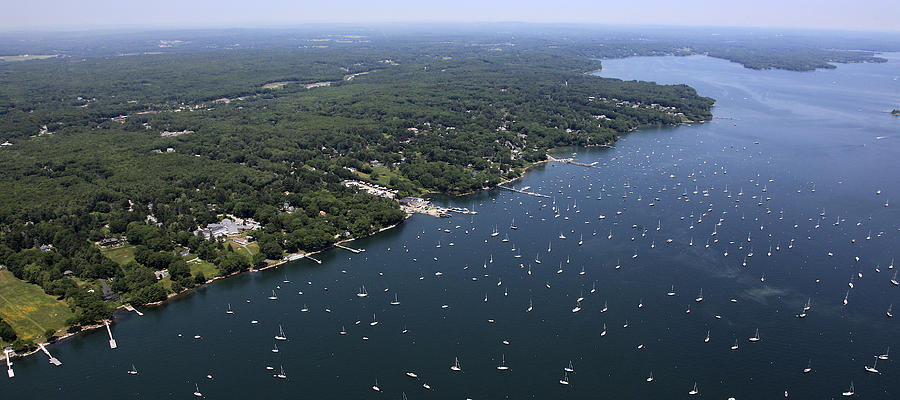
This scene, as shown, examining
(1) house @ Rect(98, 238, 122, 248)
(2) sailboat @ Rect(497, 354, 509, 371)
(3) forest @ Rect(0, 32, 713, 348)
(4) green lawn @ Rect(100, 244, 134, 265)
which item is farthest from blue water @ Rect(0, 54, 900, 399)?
(1) house @ Rect(98, 238, 122, 248)

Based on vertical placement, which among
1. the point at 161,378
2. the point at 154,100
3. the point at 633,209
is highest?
the point at 154,100

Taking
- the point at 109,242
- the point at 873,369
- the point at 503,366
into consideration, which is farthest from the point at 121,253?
the point at 873,369

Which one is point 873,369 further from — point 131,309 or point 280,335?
point 131,309

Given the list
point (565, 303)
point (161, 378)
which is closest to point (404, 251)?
point (565, 303)

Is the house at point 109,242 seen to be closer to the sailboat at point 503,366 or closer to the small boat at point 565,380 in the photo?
the sailboat at point 503,366

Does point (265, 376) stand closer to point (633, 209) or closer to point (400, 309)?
point (400, 309)

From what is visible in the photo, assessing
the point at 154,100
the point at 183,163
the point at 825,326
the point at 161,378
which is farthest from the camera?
the point at 154,100

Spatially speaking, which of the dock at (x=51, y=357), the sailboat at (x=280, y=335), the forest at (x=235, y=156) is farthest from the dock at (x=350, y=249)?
the dock at (x=51, y=357)
